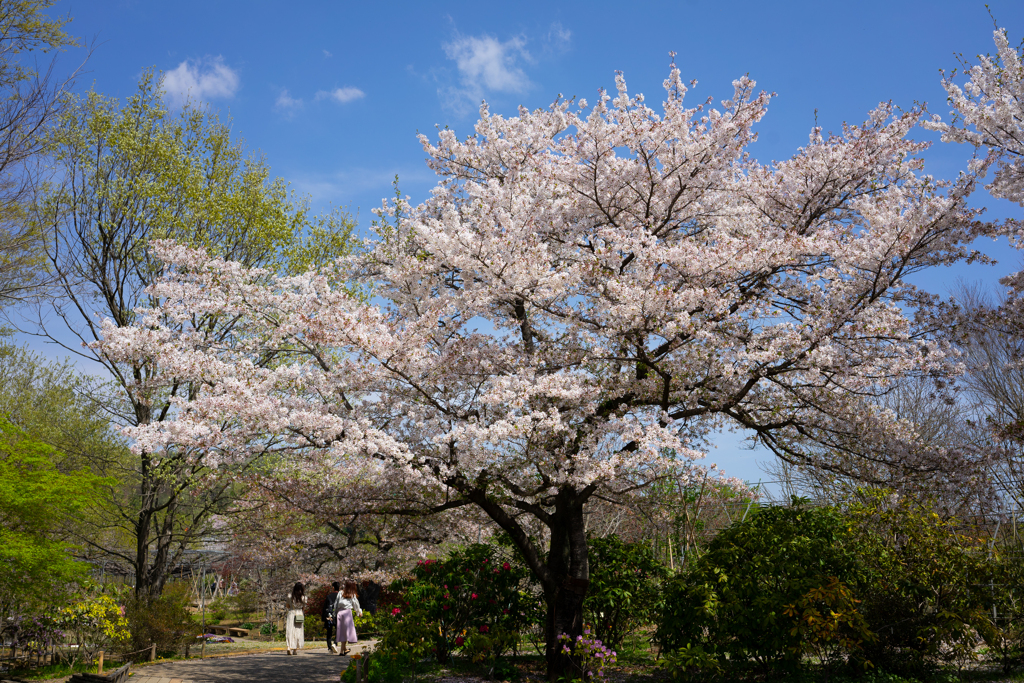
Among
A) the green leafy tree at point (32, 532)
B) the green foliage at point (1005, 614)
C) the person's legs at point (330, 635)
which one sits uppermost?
the green leafy tree at point (32, 532)

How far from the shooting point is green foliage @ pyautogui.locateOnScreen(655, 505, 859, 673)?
7707 millimetres

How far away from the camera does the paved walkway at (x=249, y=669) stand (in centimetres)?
996

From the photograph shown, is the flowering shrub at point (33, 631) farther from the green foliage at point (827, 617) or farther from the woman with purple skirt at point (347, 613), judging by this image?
the green foliage at point (827, 617)

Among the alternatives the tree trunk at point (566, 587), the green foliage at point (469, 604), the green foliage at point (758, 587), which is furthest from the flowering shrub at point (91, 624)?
the green foliage at point (758, 587)

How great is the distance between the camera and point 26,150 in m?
12.1

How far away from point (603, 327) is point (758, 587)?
3.64m

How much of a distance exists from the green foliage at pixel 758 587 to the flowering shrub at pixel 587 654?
76cm

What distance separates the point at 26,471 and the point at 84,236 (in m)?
6.38

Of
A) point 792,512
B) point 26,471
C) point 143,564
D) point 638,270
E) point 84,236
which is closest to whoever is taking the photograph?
point 638,270

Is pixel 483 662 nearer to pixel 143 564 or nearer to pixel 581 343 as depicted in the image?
pixel 581 343

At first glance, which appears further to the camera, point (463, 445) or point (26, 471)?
point (26, 471)

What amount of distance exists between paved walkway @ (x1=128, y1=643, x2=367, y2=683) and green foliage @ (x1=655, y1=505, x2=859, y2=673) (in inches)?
203

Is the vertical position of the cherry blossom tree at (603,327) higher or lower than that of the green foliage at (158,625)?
higher

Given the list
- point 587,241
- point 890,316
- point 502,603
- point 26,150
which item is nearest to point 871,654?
point 890,316
